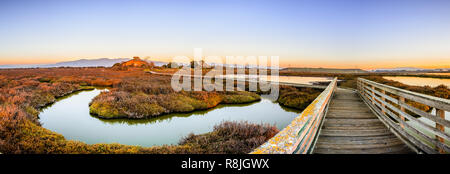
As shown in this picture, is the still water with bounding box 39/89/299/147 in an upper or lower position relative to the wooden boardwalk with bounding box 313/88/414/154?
lower

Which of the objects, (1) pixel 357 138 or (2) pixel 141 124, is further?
(2) pixel 141 124

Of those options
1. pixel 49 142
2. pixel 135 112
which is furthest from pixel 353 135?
pixel 135 112

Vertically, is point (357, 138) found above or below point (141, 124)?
above

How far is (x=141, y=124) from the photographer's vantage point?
10.1 metres

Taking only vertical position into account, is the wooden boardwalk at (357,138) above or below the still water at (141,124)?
above

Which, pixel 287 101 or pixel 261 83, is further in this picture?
pixel 261 83

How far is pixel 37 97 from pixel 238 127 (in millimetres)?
16648

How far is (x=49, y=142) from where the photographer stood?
19.5 feet

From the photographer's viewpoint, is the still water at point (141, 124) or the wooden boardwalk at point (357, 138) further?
the still water at point (141, 124)

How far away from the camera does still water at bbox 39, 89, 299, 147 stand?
828 cm

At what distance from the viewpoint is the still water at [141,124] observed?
27.2 ft

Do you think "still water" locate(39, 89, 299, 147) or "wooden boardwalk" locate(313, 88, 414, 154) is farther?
"still water" locate(39, 89, 299, 147)
